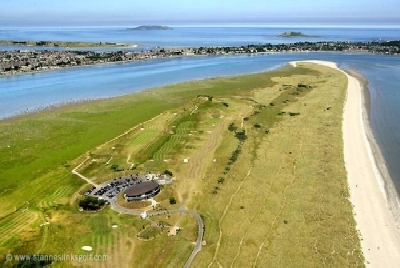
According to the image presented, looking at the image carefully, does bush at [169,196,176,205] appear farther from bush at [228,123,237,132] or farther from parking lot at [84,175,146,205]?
bush at [228,123,237,132]

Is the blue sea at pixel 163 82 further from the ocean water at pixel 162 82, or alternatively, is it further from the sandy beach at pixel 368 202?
the sandy beach at pixel 368 202

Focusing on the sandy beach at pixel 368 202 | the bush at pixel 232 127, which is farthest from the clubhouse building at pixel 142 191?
the bush at pixel 232 127

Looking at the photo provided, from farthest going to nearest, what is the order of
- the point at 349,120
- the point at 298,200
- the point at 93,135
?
the point at 349,120
the point at 93,135
the point at 298,200

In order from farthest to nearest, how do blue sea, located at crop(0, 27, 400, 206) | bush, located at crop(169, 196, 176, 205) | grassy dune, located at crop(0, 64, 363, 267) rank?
blue sea, located at crop(0, 27, 400, 206), bush, located at crop(169, 196, 176, 205), grassy dune, located at crop(0, 64, 363, 267)

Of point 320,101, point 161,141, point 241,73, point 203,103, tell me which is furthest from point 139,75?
point 161,141

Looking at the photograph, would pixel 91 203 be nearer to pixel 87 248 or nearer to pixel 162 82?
pixel 87 248

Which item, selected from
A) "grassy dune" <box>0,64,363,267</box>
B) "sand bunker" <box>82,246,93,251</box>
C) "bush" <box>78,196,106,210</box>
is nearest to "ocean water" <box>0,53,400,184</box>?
"grassy dune" <box>0,64,363,267</box>

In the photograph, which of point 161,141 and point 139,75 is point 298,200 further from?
point 139,75
